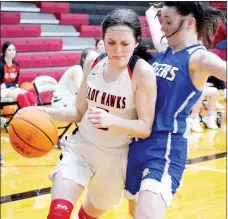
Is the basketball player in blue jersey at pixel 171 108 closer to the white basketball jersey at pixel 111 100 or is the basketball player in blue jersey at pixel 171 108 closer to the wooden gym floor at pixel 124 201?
the white basketball jersey at pixel 111 100

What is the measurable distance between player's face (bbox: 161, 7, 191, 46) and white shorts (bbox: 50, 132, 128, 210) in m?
0.59

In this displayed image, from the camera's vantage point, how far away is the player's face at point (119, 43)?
2.52 metres

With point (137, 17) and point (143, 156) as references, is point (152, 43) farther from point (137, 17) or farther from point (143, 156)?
point (143, 156)

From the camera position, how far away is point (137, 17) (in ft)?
8.62

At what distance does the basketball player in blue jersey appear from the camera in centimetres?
241

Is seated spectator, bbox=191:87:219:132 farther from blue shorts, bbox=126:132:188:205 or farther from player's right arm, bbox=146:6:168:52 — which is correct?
blue shorts, bbox=126:132:188:205

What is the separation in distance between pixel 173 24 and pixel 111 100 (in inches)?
18.3

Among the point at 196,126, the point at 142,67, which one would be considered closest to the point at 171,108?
the point at 142,67

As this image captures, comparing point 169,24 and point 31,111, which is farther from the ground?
point 169,24

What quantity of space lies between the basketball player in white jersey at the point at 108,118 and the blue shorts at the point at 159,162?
0.07 meters

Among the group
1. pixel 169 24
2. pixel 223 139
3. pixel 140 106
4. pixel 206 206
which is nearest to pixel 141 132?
pixel 140 106

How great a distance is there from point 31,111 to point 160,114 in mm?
686

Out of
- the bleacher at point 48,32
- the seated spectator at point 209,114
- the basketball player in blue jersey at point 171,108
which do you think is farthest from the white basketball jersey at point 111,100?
the bleacher at point 48,32

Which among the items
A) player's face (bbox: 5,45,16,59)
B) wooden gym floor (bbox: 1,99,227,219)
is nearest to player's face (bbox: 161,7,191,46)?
wooden gym floor (bbox: 1,99,227,219)
